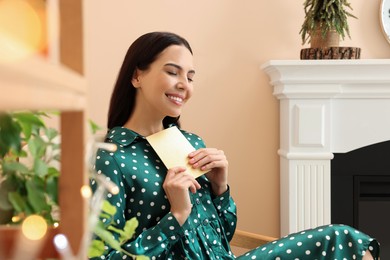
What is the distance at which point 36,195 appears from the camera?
2.07ft

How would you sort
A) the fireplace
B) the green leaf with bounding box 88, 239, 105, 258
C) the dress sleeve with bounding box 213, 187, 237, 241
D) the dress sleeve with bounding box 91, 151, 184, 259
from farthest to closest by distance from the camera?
the fireplace, the dress sleeve with bounding box 213, 187, 237, 241, the dress sleeve with bounding box 91, 151, 184, 259, the green leaf with bounding box 88, 239, 105, 258

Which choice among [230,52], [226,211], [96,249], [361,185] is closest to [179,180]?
[226,211]

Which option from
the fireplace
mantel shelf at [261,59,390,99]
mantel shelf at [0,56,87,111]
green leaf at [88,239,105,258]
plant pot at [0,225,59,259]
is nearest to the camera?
mantel shelf at [0,56,87,111]

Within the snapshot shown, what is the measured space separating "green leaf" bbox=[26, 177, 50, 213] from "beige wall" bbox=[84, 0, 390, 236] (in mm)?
1835

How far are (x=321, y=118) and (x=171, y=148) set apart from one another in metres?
0.85

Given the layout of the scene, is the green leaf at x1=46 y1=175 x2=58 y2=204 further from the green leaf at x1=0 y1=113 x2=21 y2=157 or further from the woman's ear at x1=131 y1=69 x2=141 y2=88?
the woman's ear at x1=131 y1=69 x2=141 y2=88

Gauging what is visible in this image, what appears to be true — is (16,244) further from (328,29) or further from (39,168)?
(328,29)

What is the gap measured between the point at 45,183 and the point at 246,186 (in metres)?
1.91

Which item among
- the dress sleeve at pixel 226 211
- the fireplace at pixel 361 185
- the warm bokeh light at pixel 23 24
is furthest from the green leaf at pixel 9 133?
the fireplace at pixel 361 185

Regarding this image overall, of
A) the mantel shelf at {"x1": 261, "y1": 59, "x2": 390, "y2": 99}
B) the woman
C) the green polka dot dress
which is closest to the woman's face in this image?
the woman

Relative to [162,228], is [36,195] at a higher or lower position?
higher

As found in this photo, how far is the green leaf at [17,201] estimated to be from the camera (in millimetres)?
621

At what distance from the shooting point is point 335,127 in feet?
7.55

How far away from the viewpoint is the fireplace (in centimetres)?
243
